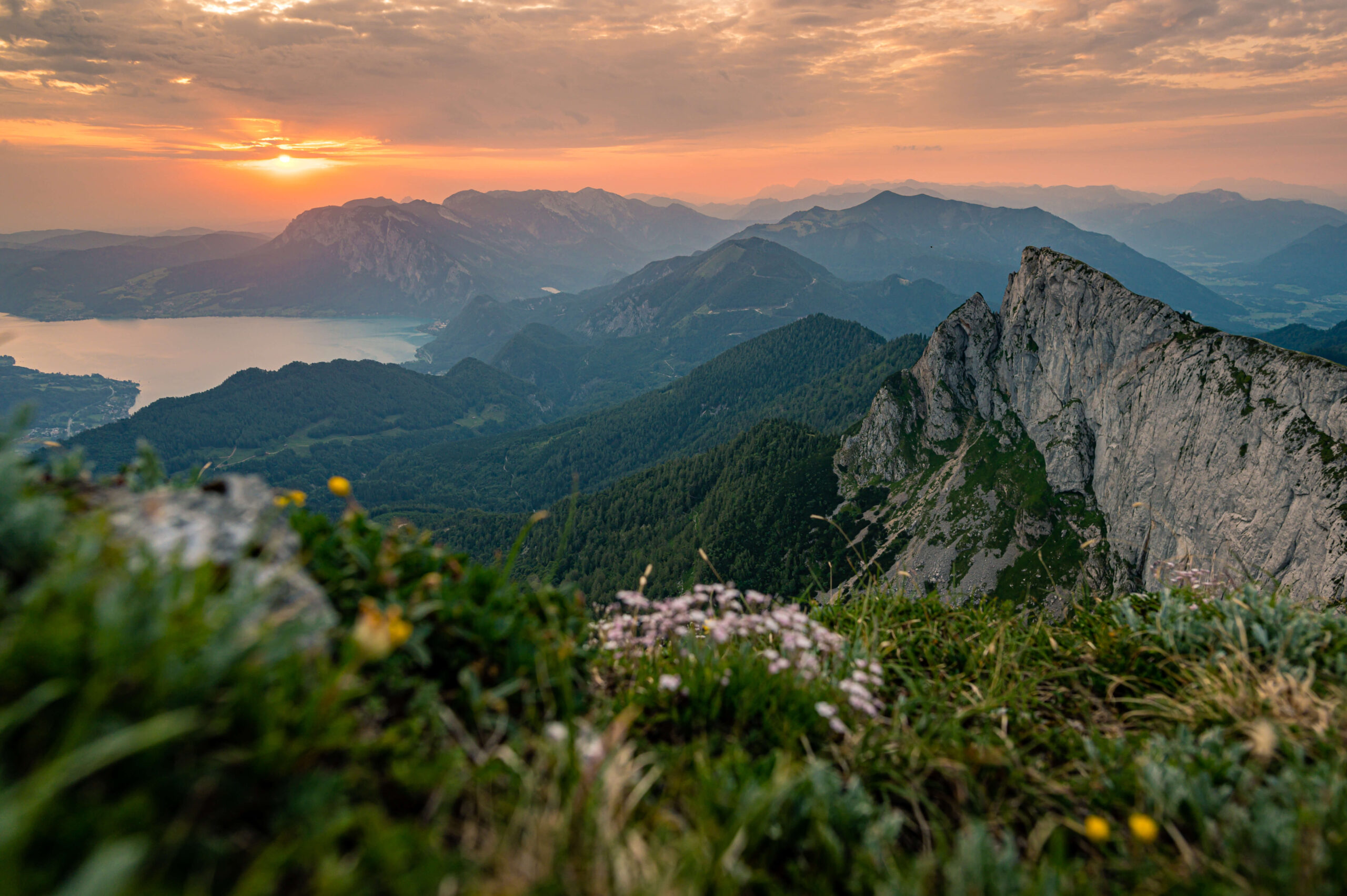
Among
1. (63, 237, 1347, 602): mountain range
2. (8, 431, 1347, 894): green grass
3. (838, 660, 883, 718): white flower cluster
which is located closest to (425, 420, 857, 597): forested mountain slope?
(63, 237, 1347, 602): mountain range

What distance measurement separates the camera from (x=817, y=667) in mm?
5164

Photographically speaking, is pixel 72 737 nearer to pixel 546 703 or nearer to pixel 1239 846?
pixel 546 703

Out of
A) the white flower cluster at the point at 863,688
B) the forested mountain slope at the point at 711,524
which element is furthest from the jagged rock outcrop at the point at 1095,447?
the forested mountain slope at the point at 711,524

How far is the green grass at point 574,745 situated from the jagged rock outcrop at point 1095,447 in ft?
6.72

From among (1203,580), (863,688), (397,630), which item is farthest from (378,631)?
(1203,580)

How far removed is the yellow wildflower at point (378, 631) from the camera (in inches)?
114

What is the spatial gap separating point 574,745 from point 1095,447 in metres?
94.6

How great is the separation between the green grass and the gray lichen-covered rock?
13cm

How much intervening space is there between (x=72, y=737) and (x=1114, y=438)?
88915mm

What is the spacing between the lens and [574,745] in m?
3.41

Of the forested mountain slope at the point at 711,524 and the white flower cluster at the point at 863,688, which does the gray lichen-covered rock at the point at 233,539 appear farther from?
the forested mountain slope at the point at 711,524

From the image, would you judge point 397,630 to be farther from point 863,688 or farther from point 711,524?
point 711,524

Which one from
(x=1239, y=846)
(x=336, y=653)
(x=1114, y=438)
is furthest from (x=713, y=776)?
(x=1114, y=438)

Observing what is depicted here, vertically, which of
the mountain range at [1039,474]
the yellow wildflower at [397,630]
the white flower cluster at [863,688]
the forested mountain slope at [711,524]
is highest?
the yellow wildflower at [397,630]
